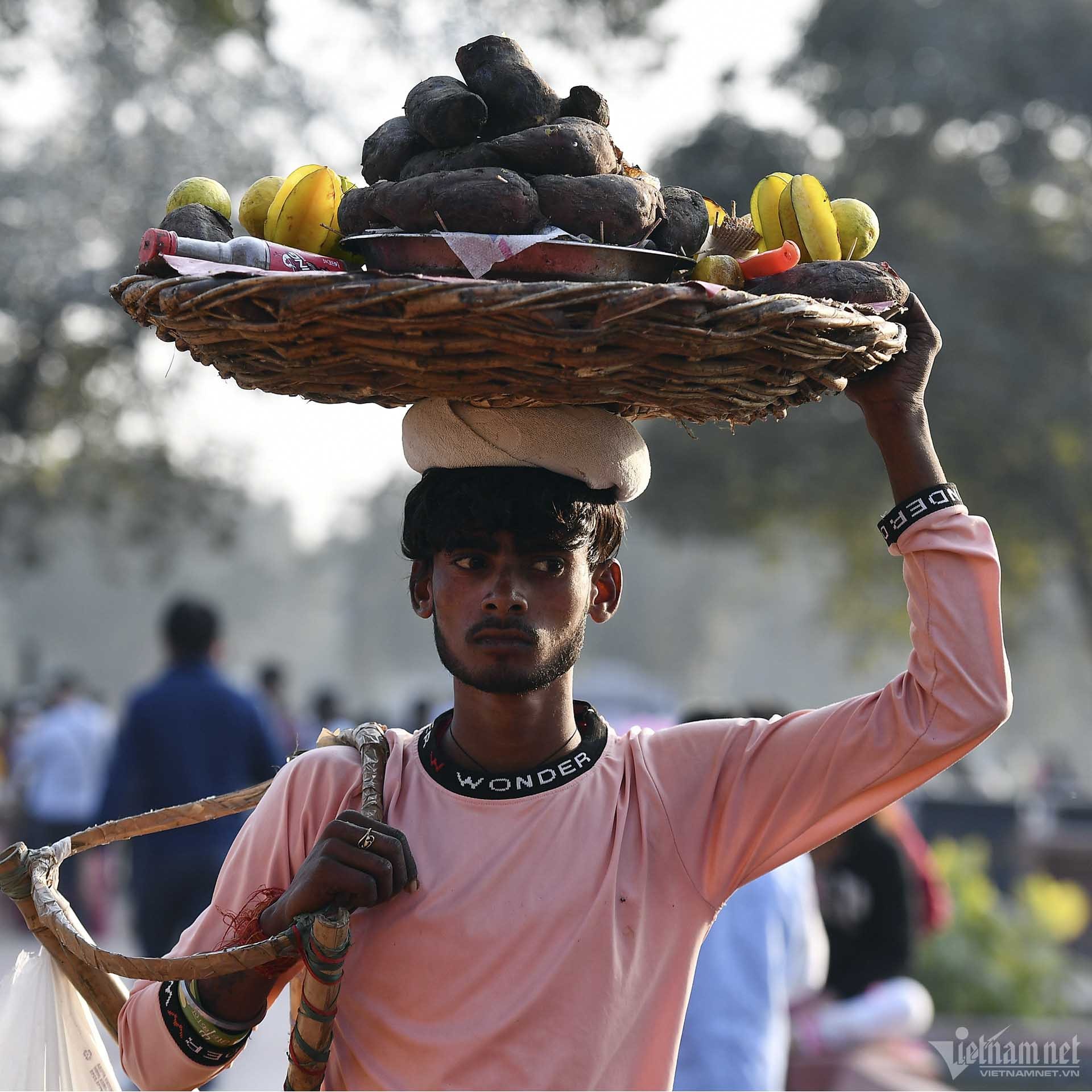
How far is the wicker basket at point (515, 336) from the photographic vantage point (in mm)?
1960

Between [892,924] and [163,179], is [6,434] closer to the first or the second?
[163,179]

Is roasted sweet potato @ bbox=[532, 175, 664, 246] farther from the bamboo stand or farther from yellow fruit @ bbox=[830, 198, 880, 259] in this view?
the bamboo stand

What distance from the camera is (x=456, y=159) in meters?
2.25

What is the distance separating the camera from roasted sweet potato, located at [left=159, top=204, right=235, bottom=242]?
2277 mm

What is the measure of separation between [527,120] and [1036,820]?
17.8 meters

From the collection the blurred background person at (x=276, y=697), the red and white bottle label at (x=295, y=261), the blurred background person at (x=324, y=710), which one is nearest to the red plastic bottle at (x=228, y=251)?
the red and white bottle label at (x=295, y=261)

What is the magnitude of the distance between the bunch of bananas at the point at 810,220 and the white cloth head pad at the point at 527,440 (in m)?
0.42

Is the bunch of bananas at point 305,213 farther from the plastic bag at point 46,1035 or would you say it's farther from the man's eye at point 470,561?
the plastic bag at point 46,1035

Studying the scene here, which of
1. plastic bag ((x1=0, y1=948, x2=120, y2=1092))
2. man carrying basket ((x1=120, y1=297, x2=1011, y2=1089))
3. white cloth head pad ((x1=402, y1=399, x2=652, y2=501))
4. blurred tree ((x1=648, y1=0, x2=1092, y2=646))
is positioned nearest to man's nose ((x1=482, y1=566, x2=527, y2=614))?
man carrying basket ((x1=120, y1=297, x2=1011, y2=1089))

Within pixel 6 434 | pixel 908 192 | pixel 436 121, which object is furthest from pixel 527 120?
pixel 908 192

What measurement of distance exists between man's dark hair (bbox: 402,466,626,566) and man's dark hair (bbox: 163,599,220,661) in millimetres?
4281

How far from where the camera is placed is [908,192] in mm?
18016

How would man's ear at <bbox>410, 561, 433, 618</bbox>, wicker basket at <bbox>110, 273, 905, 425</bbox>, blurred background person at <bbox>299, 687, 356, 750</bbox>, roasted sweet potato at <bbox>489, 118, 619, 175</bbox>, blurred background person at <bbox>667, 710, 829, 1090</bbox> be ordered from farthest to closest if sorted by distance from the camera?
blurred background person at <bbox>299, 687, 356, 750</bbox>, blurred background person at <bbox>667, 710, 829, 1090</bbox>, man's ear at <bbox>410, 561, 433, 618</bbox>, roasted sweet potato at <bbox>489, 118, 619, 175</bbox>, wicker basket at <bbox>110, 273, 905, 425</bbox>

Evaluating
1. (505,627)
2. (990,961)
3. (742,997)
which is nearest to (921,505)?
(505,627)
